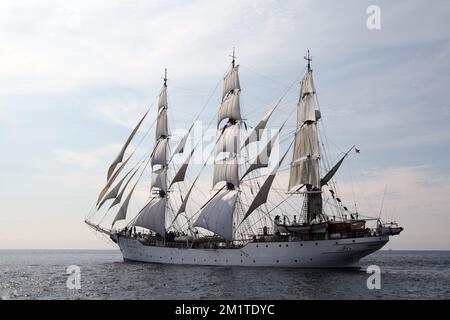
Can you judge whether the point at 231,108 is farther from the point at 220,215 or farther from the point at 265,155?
the point at 220,215

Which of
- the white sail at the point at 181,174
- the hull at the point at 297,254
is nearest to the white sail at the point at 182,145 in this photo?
the white sail at the point at 181,174

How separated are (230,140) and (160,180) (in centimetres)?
1429

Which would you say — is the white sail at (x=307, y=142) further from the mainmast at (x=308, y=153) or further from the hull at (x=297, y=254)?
the hull at (x=297, y=254)

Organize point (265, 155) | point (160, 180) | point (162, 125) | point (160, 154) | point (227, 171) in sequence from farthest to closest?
point (162, 125) → point (160, 154) → point (160, 180) → point (227, 171) → point (265, 155)

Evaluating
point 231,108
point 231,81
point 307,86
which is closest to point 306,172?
point 307,86

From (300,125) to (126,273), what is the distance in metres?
29.7

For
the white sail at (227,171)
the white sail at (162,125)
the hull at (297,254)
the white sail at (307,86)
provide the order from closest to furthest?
the hull at (297,254) < the white sail at (307,86) < the white sail at (227,171) < the white sail at (162,125)

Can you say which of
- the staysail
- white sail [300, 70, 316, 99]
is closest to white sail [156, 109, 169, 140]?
the staysail

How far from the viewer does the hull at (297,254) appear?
5328 centimetres

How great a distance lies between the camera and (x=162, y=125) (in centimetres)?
7806

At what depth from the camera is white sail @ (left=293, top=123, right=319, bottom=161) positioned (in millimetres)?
62281

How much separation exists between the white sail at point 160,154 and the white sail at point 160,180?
1.39m
